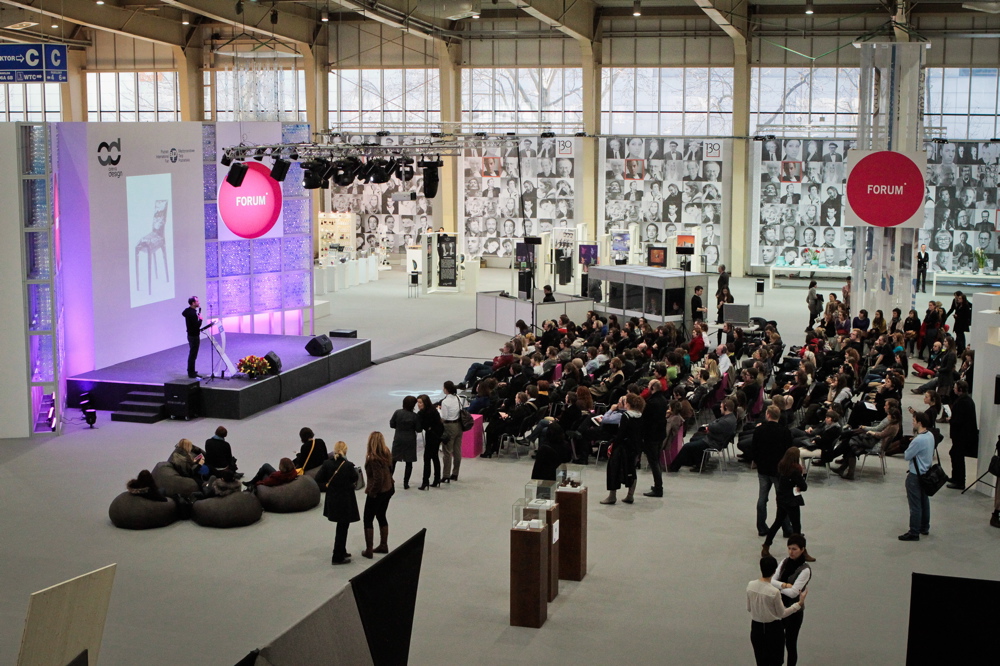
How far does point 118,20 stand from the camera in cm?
2809

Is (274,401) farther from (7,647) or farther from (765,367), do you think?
(7,647)

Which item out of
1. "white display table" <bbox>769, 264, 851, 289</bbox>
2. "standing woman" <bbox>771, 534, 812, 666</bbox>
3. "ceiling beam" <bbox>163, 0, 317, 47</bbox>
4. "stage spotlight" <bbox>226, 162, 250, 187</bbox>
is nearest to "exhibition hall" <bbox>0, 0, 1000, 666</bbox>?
"standing woman" <bbox>771, 534, 812, 666</bbox>

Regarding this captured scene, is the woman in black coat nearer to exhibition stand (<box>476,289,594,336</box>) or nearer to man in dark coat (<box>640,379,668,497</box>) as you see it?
man in dark coat (<box>640,379,668,497</box>)

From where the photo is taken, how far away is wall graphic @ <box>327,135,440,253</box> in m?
33.8

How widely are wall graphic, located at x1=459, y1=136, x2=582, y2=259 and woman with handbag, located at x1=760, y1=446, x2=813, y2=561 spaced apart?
77.9 feet

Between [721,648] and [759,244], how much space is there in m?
25.2

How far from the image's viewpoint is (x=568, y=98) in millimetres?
31875

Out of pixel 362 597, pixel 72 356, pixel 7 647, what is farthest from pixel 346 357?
pixel 362 597

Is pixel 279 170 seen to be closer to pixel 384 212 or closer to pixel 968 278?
pixel 384 212

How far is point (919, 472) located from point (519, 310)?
39.2 feet

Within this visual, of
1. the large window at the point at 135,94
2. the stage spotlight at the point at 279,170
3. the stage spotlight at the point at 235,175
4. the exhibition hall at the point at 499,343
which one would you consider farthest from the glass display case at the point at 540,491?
the large window at the point at 135,94

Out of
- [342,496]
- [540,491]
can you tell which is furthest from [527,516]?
[342,496]

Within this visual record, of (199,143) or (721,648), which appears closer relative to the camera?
(721,648)

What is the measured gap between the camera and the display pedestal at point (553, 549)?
7946mm
